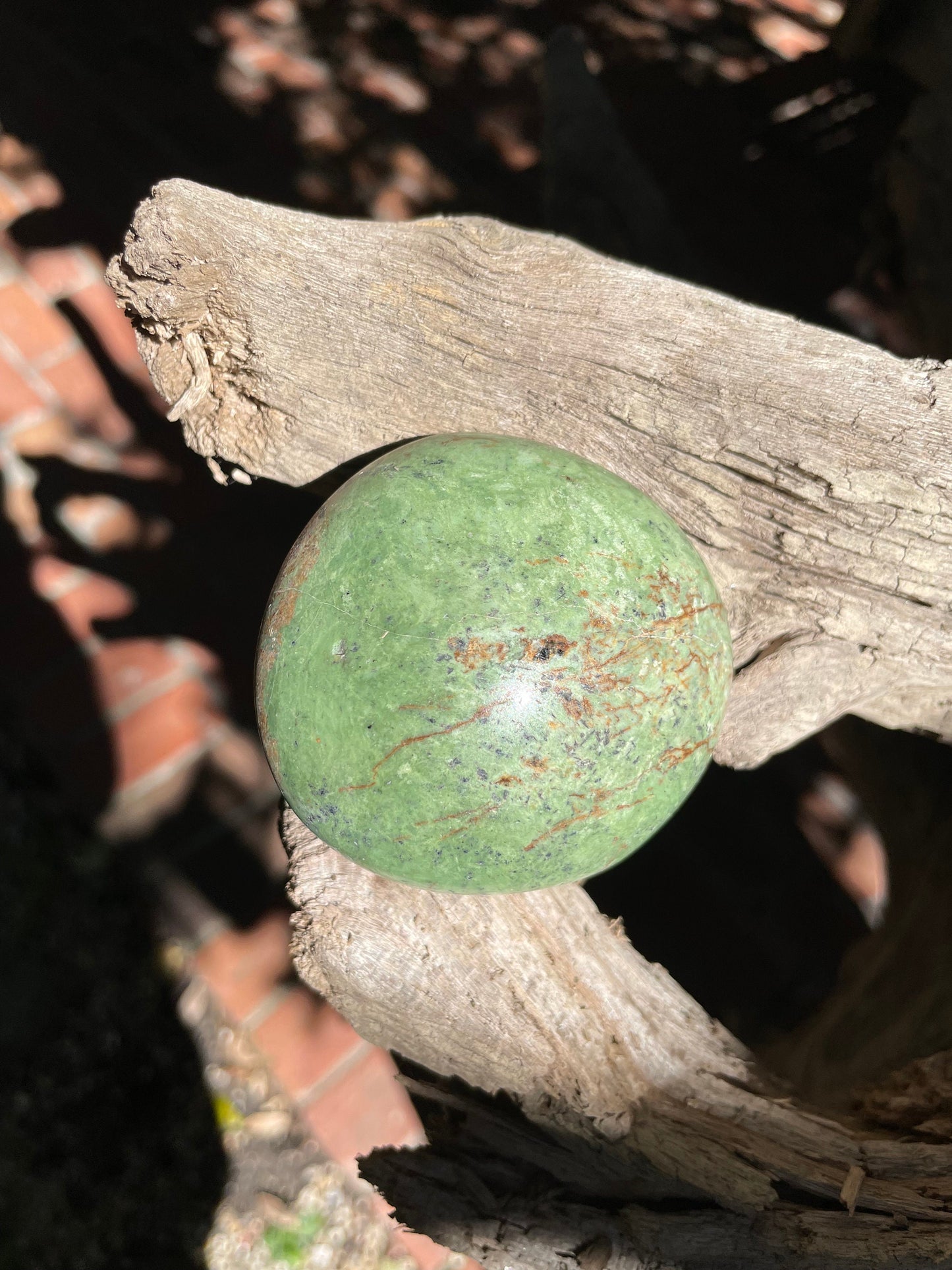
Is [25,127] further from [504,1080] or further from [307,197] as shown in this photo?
[504,1080]

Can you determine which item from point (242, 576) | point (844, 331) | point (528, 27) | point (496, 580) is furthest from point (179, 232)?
point (528, 27)

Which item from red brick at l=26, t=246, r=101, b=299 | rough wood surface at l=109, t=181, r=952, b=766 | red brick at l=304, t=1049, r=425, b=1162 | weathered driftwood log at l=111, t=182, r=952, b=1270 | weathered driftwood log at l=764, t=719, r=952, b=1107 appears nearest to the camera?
weathered driftwood log at l=111, t=182, r=952, b=1270

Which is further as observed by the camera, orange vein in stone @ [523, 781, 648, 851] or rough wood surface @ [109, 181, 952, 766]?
rough wood surface @ [109, 181, 952, 766]

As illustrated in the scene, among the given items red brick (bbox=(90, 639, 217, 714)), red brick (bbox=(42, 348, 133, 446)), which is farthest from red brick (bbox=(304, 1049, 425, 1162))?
red brick (bbox=(42, 348, 133, 446))

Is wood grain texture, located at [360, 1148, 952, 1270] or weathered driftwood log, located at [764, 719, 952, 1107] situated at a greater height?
wood grain texture, located at [360, 1148, 952, 1270]

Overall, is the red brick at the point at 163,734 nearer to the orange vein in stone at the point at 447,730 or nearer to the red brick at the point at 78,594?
the red brick at the point at 78,594

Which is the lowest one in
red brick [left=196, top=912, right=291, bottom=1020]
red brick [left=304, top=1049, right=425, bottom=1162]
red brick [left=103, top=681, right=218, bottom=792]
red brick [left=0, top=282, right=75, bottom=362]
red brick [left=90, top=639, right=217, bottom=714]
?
red brick [left=304, top=1049, right=425, bottom=1162]

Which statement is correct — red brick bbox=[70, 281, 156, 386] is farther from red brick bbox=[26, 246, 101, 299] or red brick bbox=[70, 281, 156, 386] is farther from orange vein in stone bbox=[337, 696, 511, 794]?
orange vein in stone bbox=[337, 696, 511, 794]

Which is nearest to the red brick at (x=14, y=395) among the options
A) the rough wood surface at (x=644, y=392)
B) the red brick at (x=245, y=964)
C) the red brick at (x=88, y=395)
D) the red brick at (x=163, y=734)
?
the red brick at (x=88, y=395)
